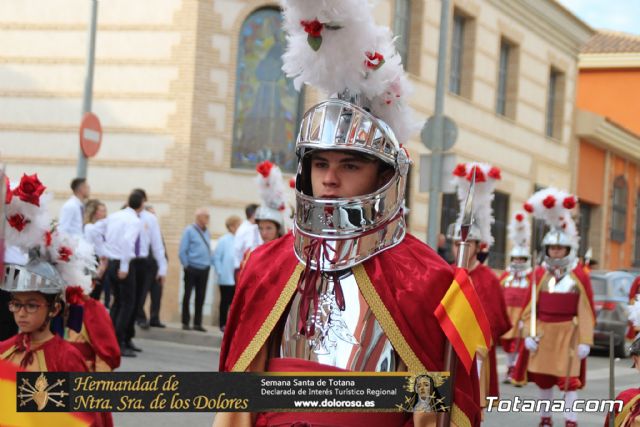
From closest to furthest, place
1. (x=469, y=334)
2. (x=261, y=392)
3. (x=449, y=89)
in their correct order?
1. (x=261, y=392)
2. (x=469, y=334)
3. (x=449, y=89)

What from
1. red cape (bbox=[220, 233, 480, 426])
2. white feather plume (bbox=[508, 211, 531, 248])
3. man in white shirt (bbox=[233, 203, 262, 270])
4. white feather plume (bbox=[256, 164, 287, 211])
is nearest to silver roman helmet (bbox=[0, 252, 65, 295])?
red cape (bbox=[220, 233, 480, 426])

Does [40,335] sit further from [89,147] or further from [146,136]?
[146,136]

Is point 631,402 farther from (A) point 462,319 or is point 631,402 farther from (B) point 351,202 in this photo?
(B) point 351,202

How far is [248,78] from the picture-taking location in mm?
19719

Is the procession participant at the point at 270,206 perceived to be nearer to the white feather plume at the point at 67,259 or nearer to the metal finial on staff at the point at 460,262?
the white feather plume at the point at 67,259

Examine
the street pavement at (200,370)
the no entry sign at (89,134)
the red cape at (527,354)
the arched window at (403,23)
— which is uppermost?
the arched window at (403,23)

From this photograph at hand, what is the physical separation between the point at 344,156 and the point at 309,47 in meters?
0.44

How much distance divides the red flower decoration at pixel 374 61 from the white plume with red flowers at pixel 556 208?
8.30 meters

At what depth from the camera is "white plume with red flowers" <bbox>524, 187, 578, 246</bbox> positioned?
1244 centimetres

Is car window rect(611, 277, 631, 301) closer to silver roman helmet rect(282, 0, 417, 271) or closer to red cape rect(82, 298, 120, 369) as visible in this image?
red cape rect(82, 298, 120, 369)

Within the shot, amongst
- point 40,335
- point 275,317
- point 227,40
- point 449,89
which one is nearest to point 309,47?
point 275,317

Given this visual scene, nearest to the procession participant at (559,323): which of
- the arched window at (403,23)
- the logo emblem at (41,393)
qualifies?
the logo emblem at (41,393)

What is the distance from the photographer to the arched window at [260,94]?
19703 millimetres

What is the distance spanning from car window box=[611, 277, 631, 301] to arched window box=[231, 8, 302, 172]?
21.3 feet
